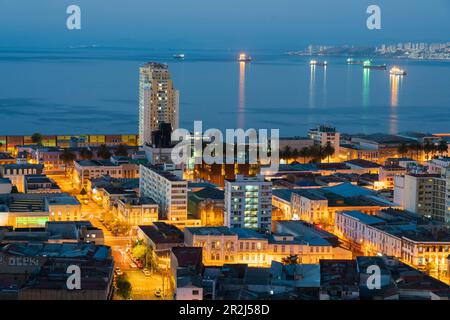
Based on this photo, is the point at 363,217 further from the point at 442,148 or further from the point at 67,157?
the point at 442,148

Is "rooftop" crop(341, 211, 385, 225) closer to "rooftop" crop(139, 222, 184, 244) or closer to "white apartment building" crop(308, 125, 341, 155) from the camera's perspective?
"rooftop" crop(139, 222, 184, 244)

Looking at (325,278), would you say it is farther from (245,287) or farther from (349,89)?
(349,89)

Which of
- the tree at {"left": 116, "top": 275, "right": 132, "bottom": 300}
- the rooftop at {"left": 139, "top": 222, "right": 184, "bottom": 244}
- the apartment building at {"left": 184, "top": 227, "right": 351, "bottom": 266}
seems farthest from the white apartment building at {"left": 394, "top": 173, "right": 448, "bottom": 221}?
Answer: the tree at {"left": 116, "top": 275, "right": 132, "bottom": 300}

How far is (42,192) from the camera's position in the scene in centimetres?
913

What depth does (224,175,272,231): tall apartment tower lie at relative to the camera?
7.64 metres

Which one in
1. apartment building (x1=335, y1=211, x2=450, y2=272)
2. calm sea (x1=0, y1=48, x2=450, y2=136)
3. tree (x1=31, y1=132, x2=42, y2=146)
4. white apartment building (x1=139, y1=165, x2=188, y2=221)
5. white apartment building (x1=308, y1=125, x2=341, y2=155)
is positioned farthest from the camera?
calm sea (x1=0, y1=48, x2=450, y2=136)

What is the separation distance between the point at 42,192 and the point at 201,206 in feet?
6.12

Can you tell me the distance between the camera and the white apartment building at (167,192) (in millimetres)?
8312

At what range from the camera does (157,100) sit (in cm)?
1340

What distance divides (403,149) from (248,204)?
5.85 meters

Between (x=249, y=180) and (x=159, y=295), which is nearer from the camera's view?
(x=159, y=295)

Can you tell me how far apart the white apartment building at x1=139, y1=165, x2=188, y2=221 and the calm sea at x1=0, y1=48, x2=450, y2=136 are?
7065 mm
